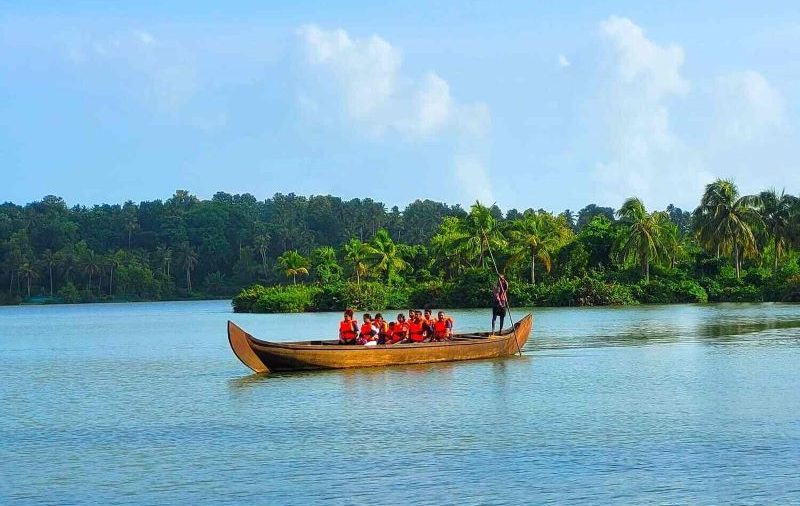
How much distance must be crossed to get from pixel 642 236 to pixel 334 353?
50.0 m

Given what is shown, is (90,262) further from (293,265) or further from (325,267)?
(325,267)

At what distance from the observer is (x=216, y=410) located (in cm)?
2147

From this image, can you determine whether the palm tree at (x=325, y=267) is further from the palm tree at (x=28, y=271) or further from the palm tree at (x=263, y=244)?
the palm tree at (x=28, y=271)

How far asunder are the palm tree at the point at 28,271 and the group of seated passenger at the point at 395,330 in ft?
347

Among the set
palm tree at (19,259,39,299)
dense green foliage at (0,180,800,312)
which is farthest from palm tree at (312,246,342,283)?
palm tree at (19,259,39,299)

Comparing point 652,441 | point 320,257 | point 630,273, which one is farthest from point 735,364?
point 320,257

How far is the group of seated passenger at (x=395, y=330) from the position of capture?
27.9m

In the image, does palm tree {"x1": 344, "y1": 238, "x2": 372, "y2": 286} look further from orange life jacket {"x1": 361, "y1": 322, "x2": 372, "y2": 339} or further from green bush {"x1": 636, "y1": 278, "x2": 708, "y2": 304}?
orange life jacket {"x1": 361, "y1": 322, "x2": 372, "y2": 339}

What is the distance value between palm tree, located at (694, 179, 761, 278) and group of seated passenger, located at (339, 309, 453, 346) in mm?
50462

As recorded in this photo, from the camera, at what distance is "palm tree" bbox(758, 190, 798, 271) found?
7656 cm

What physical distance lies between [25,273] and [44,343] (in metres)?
83.4

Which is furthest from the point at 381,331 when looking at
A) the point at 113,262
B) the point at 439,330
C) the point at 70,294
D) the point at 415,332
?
the point at 70,294

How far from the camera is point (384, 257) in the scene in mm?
83125

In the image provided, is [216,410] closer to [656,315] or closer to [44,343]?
[44,343]
